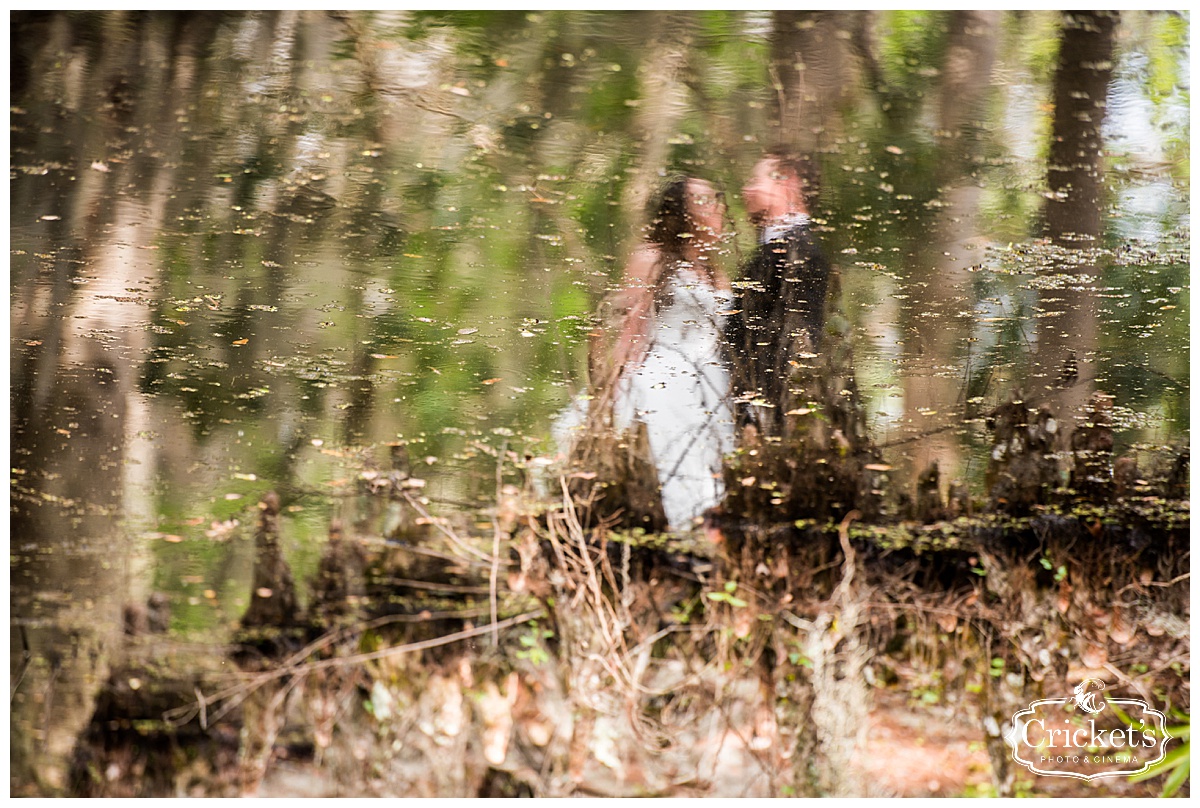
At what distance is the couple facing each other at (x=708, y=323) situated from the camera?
4.79 feet

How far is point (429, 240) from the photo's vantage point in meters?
1.46

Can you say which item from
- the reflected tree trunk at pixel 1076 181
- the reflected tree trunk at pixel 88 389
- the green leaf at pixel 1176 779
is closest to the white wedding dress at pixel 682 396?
the reflected tree trunk at pixel 1076 181

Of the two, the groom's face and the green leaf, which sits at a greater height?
the groom's face

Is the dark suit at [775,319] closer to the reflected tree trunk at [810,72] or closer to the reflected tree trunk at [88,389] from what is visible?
the reflected tree trunk at [810,72]

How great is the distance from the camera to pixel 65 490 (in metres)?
1.48

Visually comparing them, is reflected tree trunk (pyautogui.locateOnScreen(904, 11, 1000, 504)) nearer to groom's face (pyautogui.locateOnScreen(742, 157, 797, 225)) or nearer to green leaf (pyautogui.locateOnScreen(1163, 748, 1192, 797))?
groom's face (pyautogui.locateOnScreen(742, 157, 797, 225))

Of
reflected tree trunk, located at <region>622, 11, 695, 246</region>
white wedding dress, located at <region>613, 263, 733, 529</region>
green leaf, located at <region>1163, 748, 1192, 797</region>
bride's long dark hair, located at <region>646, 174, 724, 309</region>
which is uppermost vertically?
reflected tree trunk, located at <region>622, 11, 695, 246</region>

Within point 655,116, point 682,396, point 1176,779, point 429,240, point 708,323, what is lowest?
point 1176,779

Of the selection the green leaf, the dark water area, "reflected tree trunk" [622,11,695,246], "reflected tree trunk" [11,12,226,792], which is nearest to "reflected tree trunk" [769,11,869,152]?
the dark water area

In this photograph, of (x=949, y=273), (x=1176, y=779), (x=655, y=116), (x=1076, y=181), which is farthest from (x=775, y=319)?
(x=1176, y=779)

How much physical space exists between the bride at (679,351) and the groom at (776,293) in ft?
0.14

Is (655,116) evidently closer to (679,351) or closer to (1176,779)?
(679,351)

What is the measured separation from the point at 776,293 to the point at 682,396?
260 mm

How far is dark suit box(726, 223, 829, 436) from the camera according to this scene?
1.47 meters
